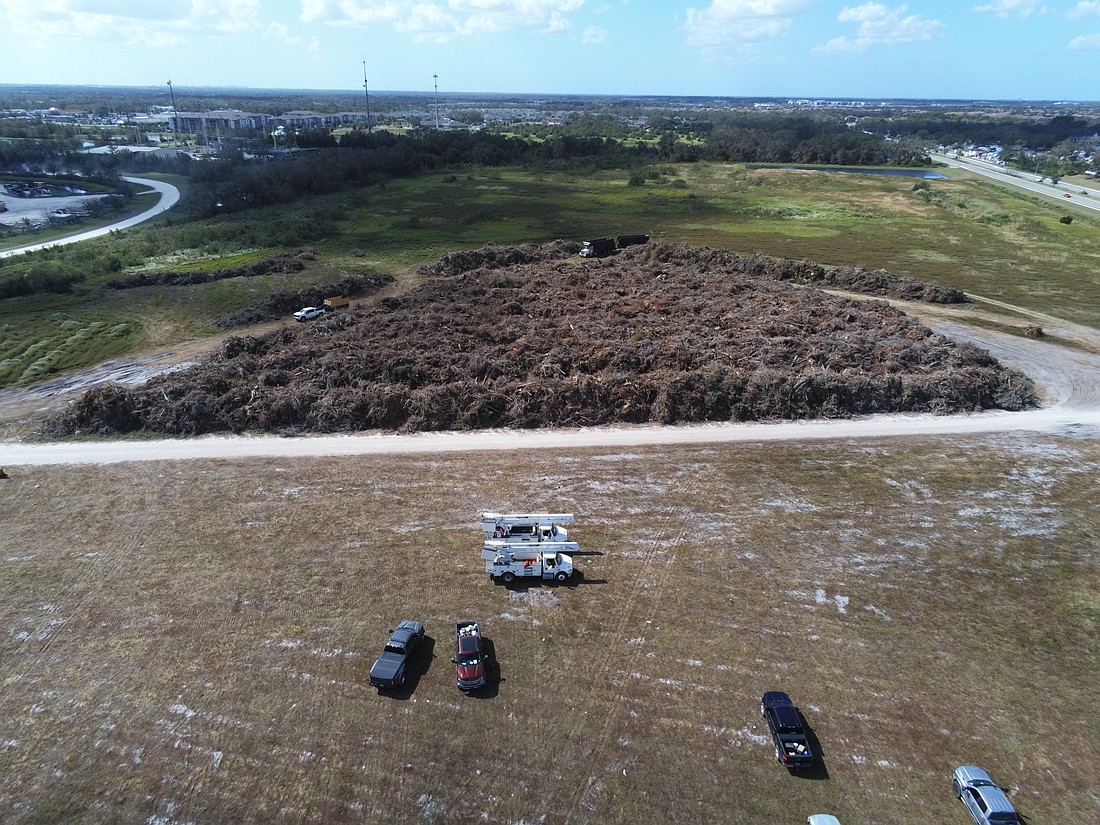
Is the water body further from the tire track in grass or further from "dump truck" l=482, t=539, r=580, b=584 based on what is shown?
"dump truck" l=482, t=539, r=580, b=584

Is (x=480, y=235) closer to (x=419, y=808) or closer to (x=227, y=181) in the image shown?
(x=227, y=181)

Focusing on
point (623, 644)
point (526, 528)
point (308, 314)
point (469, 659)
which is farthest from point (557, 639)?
point (308, 314)

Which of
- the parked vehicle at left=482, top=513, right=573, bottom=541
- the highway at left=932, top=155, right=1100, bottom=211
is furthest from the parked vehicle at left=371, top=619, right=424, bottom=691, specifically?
the highway at left=932, top=155, right=1100, bottom=211

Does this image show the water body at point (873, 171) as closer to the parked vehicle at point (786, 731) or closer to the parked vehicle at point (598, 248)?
the parked vehicle at point (598, 248)

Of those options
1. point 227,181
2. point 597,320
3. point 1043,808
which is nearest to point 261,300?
point 597,320

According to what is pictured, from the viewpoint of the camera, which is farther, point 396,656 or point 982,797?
point 396,656

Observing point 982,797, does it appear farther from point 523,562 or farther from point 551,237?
point 551,237
